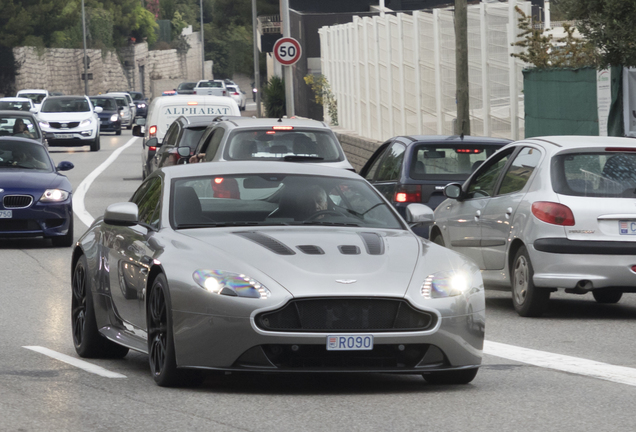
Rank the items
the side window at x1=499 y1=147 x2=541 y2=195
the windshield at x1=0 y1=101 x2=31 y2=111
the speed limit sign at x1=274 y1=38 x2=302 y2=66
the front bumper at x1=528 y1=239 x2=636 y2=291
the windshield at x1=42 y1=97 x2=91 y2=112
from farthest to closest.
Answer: the windshield at x1=0 y1=101 x2=31 y2=111
the windshield at x1=42 y1=97 x2=91 y2=112
the speed limit sign at x1=274 y1=38 x2=302 y2=66
the side window at x1=499 y1=147 x2=541 y2=195
the front bumper at x1=528 y1=239 x2=636 y2=291

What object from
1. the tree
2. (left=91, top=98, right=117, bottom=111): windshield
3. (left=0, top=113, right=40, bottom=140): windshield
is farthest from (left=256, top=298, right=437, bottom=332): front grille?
(left=91, top=98, right=117, bottom=111): windshield

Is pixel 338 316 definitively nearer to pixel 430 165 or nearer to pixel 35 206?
pixel 430 165

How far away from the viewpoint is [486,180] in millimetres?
12281

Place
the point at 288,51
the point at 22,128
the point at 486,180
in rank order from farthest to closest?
the point at 288,51, the point at 22,128, the point at 486,180

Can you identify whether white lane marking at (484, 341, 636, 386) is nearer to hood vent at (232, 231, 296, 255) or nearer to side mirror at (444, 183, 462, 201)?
hood vent at (232, 231, 296, 255)

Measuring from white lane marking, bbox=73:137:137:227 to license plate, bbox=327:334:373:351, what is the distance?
13.3 meters

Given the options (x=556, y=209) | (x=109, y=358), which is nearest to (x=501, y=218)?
(x=556, y=209)

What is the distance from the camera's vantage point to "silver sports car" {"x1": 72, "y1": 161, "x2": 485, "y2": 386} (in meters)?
7.03

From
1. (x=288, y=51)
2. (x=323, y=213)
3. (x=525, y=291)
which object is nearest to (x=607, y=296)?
(x=525, y=291)

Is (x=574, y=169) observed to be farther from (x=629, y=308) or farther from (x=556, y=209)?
(x=629, y=308)

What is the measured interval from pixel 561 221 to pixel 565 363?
7.53 ft

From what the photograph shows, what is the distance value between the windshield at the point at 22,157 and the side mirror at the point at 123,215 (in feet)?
31.9

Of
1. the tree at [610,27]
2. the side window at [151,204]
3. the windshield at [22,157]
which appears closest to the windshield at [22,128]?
the windshield at [22,157]

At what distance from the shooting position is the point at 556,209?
34.9ft
